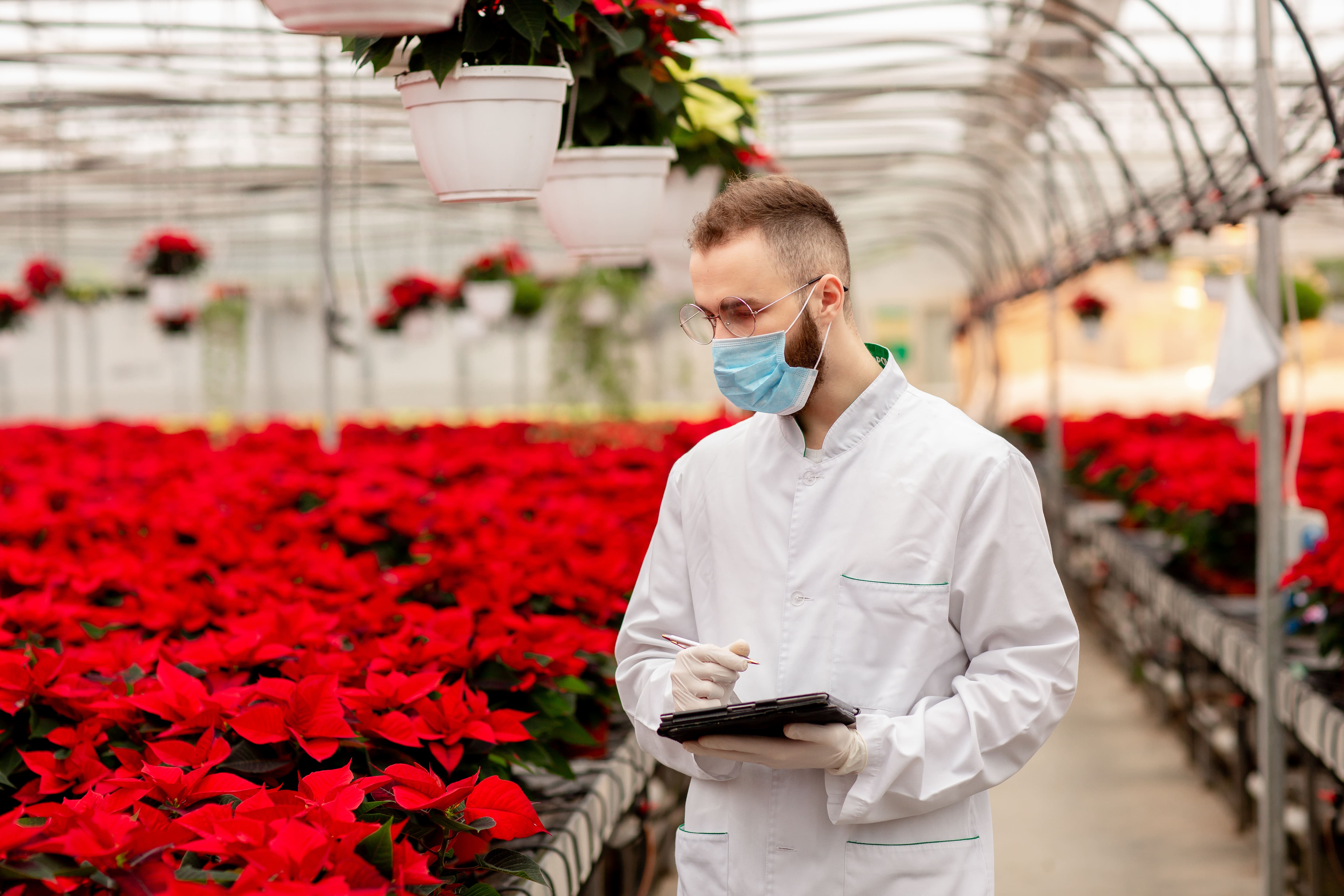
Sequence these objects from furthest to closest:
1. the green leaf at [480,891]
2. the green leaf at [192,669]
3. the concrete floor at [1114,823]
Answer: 1. the concrete floor at [1114,823]
2. the green leaf at [192,669]
3. the green leaf at [480,891]

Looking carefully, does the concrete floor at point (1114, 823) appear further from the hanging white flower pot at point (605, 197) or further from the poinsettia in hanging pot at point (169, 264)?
the poinsettia in hanging pot at point (169, 264)

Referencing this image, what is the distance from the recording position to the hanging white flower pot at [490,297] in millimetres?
7770

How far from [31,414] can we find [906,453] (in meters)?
16.6

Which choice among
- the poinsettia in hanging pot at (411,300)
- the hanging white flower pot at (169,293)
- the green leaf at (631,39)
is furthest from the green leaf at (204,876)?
the poinsettia in hanging pot at (411,300)

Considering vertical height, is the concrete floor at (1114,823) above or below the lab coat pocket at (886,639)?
below

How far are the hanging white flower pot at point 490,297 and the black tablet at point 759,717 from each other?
21.7 ft

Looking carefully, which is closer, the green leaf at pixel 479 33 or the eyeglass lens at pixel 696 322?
the eyeglass lens at pixel 696 322

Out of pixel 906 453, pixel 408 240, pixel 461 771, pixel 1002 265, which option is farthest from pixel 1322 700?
pixel 408 240

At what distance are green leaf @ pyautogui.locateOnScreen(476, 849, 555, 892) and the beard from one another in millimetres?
609

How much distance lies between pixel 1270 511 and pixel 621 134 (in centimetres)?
177

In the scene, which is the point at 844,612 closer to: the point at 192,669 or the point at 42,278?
the point at 192,669

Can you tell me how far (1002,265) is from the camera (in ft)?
43.3

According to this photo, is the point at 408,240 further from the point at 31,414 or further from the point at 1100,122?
the point at 1100,122

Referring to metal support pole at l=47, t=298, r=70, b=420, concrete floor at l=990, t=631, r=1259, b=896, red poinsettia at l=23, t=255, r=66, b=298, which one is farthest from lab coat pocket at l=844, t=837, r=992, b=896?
metal support pole at l=47, t=298, r=70, b=420
